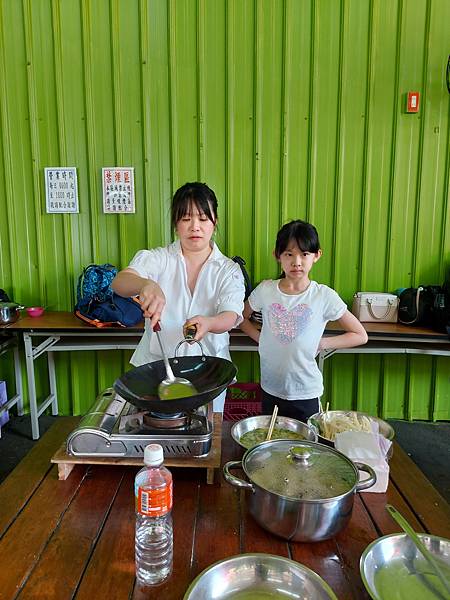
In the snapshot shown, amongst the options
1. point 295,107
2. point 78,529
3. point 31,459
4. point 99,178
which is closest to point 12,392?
point 99,178

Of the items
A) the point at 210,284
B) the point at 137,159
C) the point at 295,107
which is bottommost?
the point at 210,284

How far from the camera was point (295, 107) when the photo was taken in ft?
10.7

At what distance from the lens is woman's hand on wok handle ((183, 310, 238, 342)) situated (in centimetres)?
153

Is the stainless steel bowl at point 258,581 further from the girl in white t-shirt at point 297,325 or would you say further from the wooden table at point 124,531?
the girl in white t-shirt at point 297,325

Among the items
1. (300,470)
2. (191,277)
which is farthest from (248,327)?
(300,470)

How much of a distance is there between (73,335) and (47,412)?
817 millimetres

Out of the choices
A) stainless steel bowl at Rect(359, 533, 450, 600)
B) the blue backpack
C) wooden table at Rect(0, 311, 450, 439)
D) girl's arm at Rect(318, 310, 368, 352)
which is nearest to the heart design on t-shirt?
girl's arm at Rect(318, 310, 368, 352)

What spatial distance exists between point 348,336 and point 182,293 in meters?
0.87

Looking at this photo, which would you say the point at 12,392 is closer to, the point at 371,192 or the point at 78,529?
the point at 78,529

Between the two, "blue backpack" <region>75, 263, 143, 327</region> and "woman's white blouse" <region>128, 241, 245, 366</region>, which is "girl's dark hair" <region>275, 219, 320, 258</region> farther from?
"blue backpack" <region>75, 263, 143, 327</region>

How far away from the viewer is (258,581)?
0.87m

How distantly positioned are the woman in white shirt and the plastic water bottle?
83cm

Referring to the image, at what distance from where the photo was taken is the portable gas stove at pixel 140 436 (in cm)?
120

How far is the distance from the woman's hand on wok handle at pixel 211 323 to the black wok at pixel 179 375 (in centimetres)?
10
